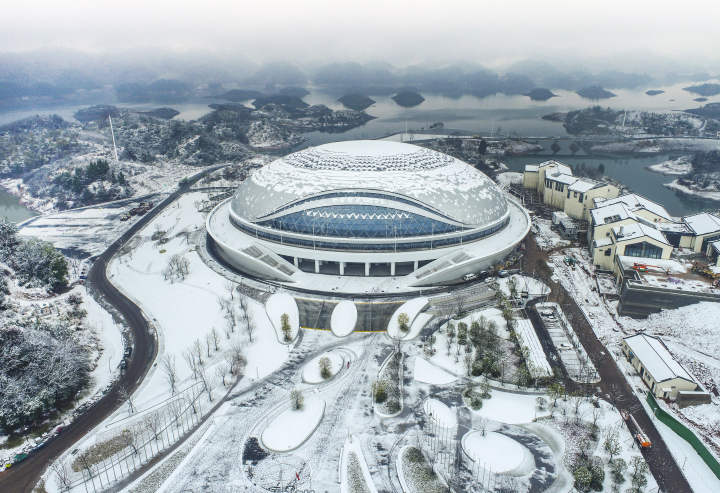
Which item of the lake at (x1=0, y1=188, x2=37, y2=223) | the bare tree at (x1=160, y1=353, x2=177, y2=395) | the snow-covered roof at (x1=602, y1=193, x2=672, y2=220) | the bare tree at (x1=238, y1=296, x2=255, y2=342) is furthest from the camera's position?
the lake at (x1=0, y1=188, x2=37, y2=223)

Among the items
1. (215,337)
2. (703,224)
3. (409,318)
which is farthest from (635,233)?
(215,337)

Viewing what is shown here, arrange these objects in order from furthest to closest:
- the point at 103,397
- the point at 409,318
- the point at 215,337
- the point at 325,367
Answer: the point at 409,318 < the point at 215,337 < the point at 325,367 < the point at 103,397

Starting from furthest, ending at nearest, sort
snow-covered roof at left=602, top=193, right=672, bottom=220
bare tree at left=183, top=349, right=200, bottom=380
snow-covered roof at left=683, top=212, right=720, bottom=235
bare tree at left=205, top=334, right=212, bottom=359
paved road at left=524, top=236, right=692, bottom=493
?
snow-covered roof at left=602, top=193, right=672, bottom=220 → snow-covered roof at left=683, top=212, right=720, bottom=235 → bare tree at left=205, top=334, right=212, bottom=359 → bare tree at left=183, top=349, right=200, bottom=380 → paved road at left=524, top=236, right=692, bottom=493

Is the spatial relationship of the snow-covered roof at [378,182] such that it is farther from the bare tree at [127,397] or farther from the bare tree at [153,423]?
the bare tree at [153,423]

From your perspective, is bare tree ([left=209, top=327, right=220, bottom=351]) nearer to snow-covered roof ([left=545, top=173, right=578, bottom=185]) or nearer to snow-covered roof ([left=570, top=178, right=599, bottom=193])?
snow-covered roof ([left=570, top=178, right=599, bottom=193])

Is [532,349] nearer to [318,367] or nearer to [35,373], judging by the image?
[318,367]

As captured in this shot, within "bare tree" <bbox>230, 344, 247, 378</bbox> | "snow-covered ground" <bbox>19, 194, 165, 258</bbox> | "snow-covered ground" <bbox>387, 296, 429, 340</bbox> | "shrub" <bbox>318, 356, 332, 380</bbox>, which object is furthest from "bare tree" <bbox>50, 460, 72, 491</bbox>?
"snow-covered ground" <bbox>19, 194, 165, 258</bbox>

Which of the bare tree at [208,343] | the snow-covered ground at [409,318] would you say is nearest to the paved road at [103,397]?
the bare tree at [208,343]
